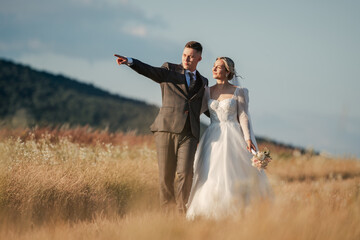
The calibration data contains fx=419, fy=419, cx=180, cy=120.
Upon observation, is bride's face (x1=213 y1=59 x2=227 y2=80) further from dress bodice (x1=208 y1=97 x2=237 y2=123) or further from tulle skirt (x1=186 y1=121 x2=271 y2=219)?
tulle skirt (x1=186 y1=121 x2=271 y2=219)

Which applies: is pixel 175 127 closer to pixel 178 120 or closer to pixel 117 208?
pixel 178 120

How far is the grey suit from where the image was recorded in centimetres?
519

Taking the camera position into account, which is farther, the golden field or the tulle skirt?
the tulle skirt

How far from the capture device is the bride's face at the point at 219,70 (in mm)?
5516

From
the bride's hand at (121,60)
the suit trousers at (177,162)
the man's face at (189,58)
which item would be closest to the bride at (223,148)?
the suit trousers at (177,162)

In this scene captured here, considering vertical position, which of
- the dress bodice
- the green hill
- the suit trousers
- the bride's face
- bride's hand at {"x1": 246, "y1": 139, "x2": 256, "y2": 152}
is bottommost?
the green hill

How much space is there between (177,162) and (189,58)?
1336 mm

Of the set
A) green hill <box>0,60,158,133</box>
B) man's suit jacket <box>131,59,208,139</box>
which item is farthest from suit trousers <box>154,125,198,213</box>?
green hill <box>0,60,158,133</box>

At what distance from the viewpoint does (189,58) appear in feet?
17.6

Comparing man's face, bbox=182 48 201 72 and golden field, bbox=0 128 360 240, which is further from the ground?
man's face, bbox=182 48 201 72

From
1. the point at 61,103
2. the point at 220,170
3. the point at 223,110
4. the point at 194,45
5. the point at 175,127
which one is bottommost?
the point at 61,103

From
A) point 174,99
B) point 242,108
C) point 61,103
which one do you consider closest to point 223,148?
point 242,108

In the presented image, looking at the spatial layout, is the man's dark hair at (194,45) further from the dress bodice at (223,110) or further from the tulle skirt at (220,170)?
the tulle skirt at (220,170)

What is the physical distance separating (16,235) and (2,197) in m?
1.11
